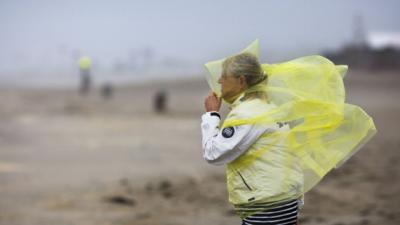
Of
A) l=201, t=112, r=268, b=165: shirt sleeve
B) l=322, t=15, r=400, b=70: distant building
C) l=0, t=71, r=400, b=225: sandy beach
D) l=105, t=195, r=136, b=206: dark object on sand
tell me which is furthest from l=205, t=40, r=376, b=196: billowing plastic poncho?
l=322, t=15, r=400, b=70: distant building

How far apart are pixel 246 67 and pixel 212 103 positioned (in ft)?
1.04

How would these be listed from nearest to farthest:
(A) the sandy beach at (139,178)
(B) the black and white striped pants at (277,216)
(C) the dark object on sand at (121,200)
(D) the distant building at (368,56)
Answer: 1. (B) the black and white striped pants at (277,216)
2. (A) the sandy beach at (139,178)
3. (C) the dark object on sand at (121,200)
4. (D) the distant building at (368,56)

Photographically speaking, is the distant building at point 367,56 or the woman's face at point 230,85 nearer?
the woman's face at point 230,85

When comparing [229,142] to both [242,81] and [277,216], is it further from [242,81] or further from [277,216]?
[277,216]

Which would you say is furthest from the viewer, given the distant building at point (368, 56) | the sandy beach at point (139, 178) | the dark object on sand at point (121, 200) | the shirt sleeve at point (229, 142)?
the distant building at point (368, 56)

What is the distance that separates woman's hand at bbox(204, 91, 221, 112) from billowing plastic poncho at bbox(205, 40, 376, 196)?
2.6 inches

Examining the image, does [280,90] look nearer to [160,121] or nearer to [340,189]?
[340,189]

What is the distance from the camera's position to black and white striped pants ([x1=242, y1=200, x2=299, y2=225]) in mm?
4176

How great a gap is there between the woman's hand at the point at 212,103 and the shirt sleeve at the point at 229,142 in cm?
21

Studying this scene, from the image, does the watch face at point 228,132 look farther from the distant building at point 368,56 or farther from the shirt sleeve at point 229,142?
the distant building at point 368,56

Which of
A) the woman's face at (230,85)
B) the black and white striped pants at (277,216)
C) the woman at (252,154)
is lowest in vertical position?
the black and white striped pants at (277,216)

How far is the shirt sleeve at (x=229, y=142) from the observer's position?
4.06 m

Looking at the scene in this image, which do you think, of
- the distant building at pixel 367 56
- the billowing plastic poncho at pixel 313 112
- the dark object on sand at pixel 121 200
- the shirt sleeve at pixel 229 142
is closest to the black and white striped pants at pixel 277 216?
the billowing plastic poncho at pixel 313 112

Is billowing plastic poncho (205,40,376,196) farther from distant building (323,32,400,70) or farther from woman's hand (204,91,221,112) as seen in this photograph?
distant building (323,32,400,70)
